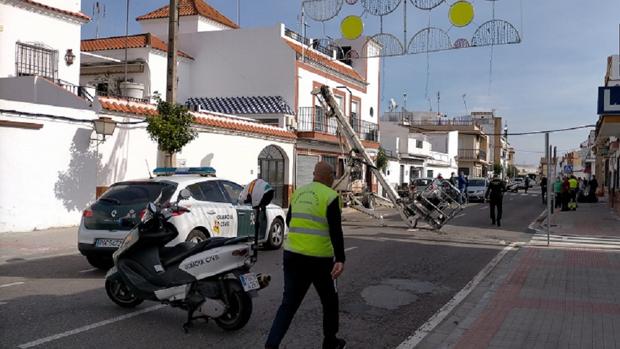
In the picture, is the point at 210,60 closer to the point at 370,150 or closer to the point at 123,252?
the point at 370,150

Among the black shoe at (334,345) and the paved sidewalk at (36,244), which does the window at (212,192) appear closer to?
the paved sidewalk at (36,244)

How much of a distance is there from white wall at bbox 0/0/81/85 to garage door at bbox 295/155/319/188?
413 inches

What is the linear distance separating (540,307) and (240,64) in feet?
75.8

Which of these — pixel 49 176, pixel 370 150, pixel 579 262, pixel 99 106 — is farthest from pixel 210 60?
pixel 579 262

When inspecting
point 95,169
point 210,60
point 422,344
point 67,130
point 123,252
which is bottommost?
point 422,344

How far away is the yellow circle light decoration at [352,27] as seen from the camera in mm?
13414

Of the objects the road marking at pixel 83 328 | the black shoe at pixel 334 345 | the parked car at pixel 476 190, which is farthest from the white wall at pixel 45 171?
the parked car at pixel 476 190

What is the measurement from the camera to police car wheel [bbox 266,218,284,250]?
11.9 metres

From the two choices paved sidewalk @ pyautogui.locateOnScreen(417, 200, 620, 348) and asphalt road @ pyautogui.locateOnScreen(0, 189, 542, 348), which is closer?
asphalt road @ pyautogui.locateOnScreen(0, 189, 542, 348)

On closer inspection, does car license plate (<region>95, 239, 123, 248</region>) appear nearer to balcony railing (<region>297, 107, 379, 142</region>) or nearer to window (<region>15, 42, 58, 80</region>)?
window (<region>15, 42, 58, 80</region>)

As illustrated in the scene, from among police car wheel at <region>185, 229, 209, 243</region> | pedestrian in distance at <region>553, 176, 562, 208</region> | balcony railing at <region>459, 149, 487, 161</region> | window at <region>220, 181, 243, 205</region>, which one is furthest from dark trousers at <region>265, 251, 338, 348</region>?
balcony railing at <region>459, 149, 487, 161</region>

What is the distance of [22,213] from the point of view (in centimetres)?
1396

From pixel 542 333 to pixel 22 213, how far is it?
12.2 metres

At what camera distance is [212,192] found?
10055mm
